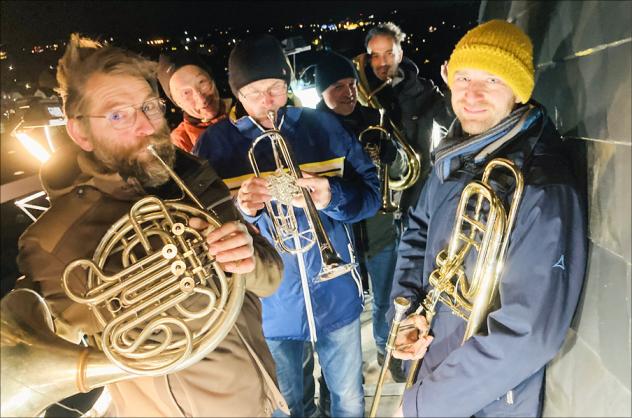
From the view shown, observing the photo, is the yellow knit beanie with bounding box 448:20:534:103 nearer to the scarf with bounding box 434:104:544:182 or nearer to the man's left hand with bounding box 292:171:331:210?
the scarf with bounding box 434:104:544:182

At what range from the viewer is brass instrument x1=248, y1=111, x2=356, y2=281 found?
1696 millimetres

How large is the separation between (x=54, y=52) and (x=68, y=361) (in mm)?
4450

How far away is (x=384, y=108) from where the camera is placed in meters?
2.83

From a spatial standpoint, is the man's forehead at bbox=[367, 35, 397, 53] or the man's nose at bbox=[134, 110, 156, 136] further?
the man's forehead at bbox=[367, 35, 397, 53]

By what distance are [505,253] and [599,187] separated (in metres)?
0.38

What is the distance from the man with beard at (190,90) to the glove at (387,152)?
1240 millimetres

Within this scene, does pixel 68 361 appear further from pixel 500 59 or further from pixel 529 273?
pixel 500 59

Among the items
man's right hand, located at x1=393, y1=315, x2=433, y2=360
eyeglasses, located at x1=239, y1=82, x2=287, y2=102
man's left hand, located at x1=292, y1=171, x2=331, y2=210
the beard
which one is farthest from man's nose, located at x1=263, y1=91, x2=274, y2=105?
man's right hand, located at x1=393, y1=315, x2=433, y2=360

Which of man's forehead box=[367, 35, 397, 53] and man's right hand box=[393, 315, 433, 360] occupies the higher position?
man's forehead box=[367, 35, 397, 53]

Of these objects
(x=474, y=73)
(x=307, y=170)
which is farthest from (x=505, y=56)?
(x=307, y=170)

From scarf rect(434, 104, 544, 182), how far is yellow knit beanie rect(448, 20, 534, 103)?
0.32 feet

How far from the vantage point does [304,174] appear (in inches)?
72.7

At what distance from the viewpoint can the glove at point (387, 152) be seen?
2705 millimetres

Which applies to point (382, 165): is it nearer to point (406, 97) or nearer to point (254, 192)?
point (406, 97)
